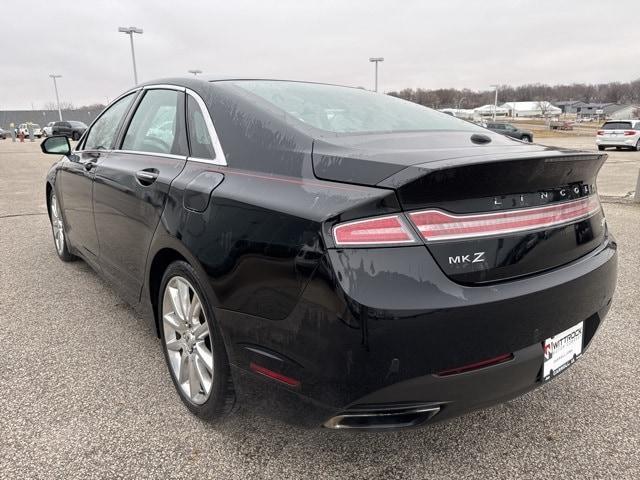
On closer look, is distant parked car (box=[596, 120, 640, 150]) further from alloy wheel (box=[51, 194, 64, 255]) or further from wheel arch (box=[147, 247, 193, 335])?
wheel arch (box=[147, 247, 193, 335])

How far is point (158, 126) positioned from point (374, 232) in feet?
5.58

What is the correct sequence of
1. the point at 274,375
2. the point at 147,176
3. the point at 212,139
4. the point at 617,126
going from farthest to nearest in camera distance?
1. the point at 617,126
2. the point at 147,176
3. the point at 212,139
4. the point at 274,375

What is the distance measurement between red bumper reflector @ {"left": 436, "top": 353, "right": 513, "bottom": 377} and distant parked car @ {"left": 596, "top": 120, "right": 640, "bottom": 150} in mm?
24389

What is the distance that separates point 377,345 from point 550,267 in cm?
74

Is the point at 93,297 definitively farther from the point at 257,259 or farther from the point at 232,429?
the point at 257,259

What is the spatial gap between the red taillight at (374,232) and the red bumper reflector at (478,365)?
17.0 inches

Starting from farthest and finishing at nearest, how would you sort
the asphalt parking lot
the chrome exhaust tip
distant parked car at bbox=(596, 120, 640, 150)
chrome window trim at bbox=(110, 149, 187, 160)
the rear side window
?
1. distant parked car at bbox=(596, 120, 640, 150)
2. chrome window trim at bbox=(110, 149, 187, 160)
3. the rear side window
4. the asphalt parking lot
5. the chrome exhaust tip

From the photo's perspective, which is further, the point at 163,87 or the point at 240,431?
the point at 163,87

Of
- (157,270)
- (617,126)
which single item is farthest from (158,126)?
(617,126)

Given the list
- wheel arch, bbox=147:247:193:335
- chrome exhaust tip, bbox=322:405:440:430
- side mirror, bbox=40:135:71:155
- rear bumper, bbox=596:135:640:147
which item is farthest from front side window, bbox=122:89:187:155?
rear bumper, bbox=596:135:640:147

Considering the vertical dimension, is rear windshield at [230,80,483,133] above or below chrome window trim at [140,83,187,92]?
below

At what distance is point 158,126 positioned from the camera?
8.89 ft

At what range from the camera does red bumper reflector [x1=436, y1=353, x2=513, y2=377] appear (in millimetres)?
1567

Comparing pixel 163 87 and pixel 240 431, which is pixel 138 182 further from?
pixel 240 431
